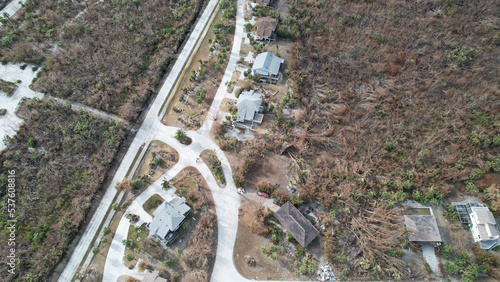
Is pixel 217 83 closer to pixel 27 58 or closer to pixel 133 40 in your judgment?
pixel 133 40

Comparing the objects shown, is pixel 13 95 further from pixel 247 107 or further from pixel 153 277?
pixel 153 277

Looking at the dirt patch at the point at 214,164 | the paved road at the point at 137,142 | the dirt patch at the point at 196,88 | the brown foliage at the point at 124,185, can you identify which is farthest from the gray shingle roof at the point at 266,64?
the brown foliage at the point at 124,185

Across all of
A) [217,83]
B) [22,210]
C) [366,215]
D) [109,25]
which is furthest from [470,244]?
[109,25]

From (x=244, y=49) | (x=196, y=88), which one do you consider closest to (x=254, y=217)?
(x=196, y=88)

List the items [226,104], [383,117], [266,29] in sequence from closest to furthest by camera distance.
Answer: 1. [383,117]
2. [226,104]
3. [266,29]

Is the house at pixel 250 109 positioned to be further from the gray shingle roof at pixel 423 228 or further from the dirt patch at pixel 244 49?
the gray shingle roof at pixel 423 228

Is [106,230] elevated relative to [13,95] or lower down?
lower down
